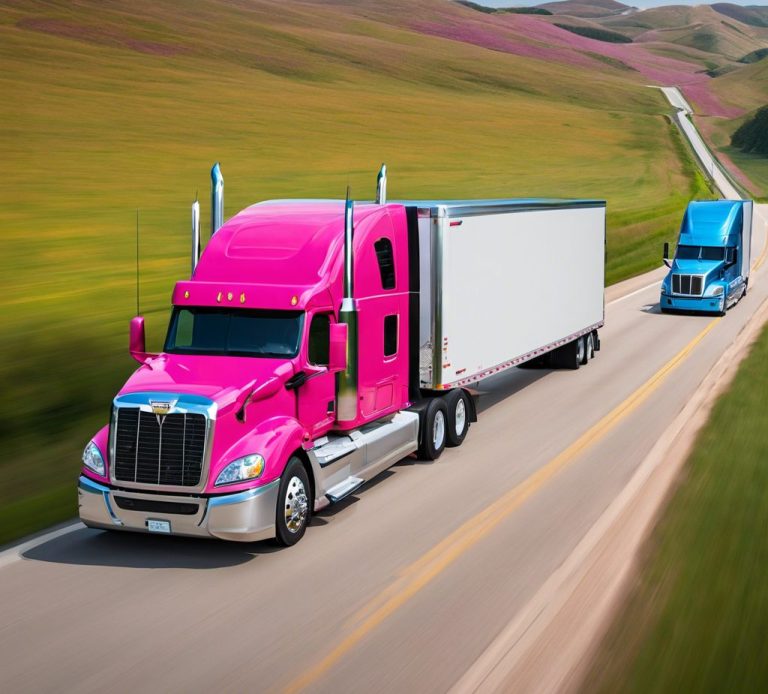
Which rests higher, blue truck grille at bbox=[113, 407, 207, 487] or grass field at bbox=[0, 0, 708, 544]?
grass field at bbox=[0, 0, 708, 544]

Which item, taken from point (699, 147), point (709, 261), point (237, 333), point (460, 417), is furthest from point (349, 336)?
point (699, 147)

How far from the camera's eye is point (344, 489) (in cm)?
1233

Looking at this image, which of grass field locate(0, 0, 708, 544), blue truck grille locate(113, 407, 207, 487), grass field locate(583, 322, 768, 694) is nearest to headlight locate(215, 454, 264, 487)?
blue truck grille locate(113, 407, 207, 487)

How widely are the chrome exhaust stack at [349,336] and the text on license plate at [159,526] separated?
100 inches

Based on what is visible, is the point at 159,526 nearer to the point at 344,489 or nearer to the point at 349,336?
the point at 344,489

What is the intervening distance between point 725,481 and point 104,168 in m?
37.2

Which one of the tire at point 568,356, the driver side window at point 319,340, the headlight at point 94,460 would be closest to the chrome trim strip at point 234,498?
the headlight at point 94,460

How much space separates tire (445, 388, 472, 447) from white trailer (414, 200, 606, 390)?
253 mm

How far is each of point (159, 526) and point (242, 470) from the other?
0.99 metres

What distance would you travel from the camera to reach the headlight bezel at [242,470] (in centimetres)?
1071

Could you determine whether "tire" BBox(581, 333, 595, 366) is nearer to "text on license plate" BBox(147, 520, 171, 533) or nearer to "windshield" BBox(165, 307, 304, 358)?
"windshield" BBox(165, 307, 304, 358)

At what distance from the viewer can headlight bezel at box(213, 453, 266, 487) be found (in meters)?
10.7

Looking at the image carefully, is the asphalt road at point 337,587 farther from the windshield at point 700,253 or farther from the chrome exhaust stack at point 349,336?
the windshield at point 700,253

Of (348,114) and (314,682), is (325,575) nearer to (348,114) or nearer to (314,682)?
(314,682)
